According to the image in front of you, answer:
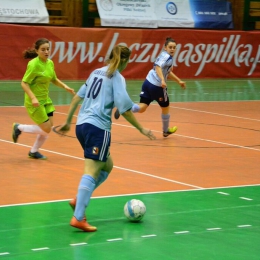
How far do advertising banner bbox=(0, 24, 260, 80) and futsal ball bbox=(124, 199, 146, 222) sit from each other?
14.5 meters

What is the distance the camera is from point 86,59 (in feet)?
74.8

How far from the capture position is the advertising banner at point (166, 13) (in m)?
25.5

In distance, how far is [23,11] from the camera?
77.3 feet

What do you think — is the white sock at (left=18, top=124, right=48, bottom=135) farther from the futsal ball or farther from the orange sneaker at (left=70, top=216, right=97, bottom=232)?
the orange sneaker at (left=70, top=216, right=97, bottom=232)

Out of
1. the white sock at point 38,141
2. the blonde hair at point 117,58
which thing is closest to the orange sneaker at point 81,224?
the blonde hair at point 117,58

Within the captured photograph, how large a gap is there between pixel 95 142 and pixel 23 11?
17.4m

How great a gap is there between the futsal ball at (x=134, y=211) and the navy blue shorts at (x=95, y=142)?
0.65m

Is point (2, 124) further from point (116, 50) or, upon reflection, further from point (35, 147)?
point (116, 50)

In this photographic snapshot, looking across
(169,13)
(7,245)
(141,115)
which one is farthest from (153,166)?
(169,13)

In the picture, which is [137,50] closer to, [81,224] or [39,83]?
[39,83]

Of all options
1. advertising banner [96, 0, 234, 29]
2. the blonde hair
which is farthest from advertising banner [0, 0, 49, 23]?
the blonde hair

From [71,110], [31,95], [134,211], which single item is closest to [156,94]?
[31,95]

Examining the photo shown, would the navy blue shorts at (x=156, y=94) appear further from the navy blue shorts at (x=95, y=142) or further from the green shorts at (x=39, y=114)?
the navy blue shorts at (x=95, y=142)

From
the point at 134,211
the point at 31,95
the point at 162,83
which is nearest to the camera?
the point at 134,211
